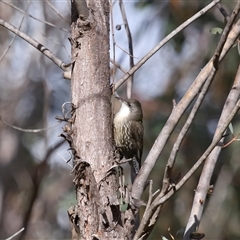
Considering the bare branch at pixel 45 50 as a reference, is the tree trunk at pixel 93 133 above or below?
below

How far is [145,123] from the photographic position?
21.4 ft

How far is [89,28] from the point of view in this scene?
234 centimetres

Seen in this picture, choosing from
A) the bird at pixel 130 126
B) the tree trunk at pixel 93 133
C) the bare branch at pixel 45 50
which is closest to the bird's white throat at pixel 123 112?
the bird at pixel 130 126

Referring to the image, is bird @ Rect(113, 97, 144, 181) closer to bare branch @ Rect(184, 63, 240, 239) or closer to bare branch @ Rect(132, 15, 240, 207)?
bare branch @ Rect(184, 63, 240, 239)

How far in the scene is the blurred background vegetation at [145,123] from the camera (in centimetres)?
613

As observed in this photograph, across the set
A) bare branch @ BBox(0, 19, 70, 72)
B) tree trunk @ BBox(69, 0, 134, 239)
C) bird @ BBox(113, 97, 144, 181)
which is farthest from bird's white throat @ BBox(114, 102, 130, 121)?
tree trunk @ BBox(69, 0, 134, 239)

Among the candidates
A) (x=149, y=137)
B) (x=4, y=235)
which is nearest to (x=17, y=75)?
(x=4, y=235)

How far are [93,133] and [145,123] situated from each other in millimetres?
4300

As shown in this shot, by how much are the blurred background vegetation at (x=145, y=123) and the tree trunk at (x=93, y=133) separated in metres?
2.15

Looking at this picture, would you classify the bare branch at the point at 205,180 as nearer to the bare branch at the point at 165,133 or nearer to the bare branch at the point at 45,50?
the bare branch at the point at 165,133

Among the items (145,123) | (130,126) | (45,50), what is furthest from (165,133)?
(145,123)

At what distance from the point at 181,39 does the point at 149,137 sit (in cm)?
111

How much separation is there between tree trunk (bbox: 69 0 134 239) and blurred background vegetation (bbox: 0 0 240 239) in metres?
2.15

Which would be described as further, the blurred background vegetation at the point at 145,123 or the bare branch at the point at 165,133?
the blurred background vegetation at the point at 145,123
